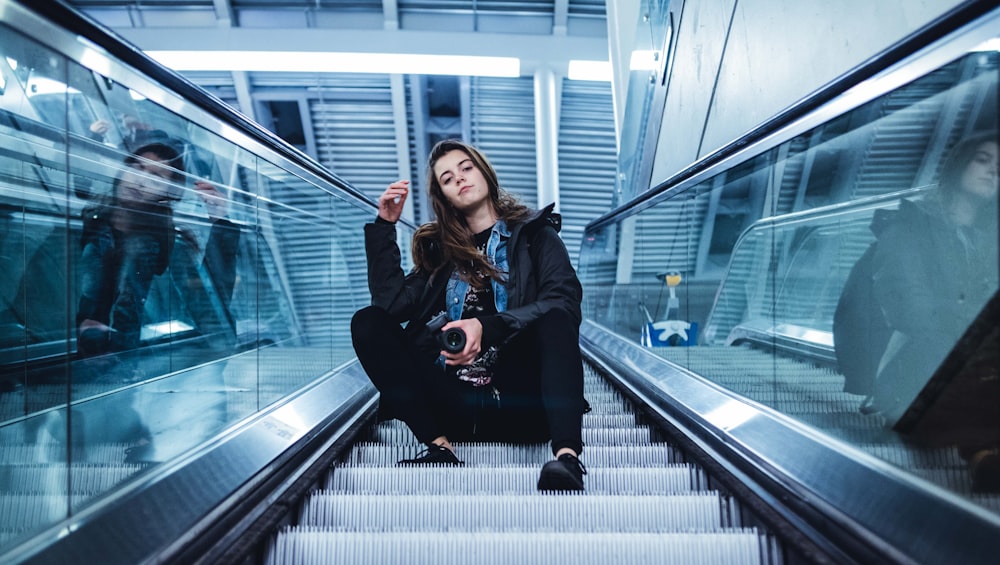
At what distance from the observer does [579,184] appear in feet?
48.3

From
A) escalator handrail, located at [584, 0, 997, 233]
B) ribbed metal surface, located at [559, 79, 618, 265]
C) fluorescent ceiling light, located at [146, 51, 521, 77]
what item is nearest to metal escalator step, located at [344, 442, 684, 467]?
escalator handrail, located at [584, 0, 997, 233]

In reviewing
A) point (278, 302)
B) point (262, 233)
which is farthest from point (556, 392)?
point (278, 302)

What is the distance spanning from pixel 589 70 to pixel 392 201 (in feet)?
33.2

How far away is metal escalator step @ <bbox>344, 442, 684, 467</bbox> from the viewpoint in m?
3.14

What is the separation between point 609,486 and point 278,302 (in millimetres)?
2990

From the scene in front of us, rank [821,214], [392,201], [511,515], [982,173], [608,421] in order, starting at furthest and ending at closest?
1. [608,421]
2. [392,201]
3. [821,214]
4. [511,515]
5. [982,173]

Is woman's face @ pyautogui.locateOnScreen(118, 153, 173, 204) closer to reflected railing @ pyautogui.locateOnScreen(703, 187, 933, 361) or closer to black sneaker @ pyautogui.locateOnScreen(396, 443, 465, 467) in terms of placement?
black sneaker @ pyautogui.locateOnScreen(396, 443, 465, 467)

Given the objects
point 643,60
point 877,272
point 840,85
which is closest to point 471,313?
point 877,272

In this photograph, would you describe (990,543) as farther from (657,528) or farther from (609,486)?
(609,486)

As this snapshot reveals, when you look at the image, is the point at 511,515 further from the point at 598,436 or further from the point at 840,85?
the point at 840,85

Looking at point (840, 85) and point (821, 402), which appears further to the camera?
point (821, 402)

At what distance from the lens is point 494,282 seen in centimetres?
312

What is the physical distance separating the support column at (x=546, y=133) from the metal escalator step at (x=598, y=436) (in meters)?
9.51

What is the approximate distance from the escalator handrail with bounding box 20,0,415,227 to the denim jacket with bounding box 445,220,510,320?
0.92 m
